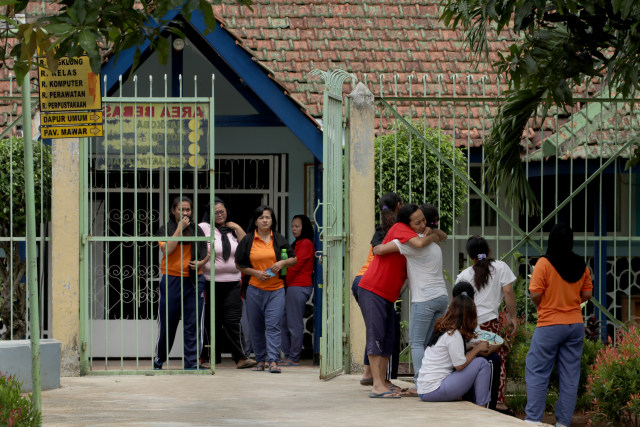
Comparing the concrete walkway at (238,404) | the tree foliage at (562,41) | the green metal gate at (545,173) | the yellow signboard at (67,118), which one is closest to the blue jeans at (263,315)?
the concrete walkway at (238,404)

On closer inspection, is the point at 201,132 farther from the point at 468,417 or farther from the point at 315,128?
the point at 468,417

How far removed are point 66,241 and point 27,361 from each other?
1667 millimetres

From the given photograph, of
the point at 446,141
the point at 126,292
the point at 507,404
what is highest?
the point at 446,141

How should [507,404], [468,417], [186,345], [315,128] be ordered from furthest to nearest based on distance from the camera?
[315,128] → [186,345] → [507,404] → [468,417]

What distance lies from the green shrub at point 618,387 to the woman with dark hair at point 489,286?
818 mm

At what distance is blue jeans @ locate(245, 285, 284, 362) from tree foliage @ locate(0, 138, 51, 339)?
86.6 inches

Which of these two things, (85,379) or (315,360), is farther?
(315,360)

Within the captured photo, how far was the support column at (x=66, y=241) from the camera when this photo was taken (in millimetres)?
10539

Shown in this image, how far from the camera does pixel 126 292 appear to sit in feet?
42.8

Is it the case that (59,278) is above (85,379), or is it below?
above

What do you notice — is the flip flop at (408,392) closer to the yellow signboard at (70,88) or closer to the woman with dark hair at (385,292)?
the woman with dark hair at (385,292)

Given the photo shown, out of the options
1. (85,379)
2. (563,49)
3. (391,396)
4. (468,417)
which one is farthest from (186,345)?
(563,49)

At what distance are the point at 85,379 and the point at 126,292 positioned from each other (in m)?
2.79

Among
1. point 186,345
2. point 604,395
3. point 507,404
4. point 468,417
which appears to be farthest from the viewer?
point 186,345
